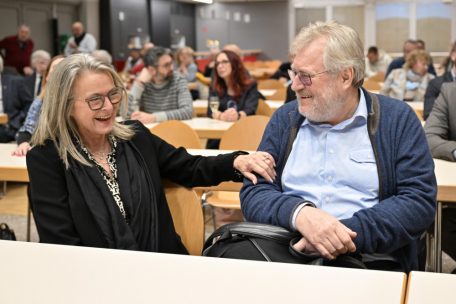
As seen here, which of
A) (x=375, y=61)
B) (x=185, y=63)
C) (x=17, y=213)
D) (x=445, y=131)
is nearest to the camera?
(x=445, y=131)

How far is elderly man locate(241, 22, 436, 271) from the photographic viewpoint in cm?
223

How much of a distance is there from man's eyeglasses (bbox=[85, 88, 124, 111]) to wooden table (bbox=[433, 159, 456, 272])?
133cm

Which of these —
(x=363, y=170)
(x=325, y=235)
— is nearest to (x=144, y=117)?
(x=363, y=170)

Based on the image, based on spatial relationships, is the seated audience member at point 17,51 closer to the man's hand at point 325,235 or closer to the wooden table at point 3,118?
the wooden table at point 3,118

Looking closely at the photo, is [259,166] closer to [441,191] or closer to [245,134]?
[441,191]

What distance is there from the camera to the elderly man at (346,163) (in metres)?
2.23

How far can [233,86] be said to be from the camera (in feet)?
19.0

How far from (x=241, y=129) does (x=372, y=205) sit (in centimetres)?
163

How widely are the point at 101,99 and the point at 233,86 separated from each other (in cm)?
346

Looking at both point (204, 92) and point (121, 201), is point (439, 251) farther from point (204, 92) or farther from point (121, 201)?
point (204, 92)

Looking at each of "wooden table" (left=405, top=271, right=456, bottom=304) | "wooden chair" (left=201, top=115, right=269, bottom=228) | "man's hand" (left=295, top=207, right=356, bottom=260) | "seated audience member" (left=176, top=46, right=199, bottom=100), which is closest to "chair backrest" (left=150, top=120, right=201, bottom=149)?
"wooden chair" (left=201, top=115, right=269, bottom=228)

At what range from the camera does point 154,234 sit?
2373mm

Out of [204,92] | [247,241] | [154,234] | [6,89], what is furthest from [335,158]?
[204,92]

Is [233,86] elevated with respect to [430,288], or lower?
elevated
